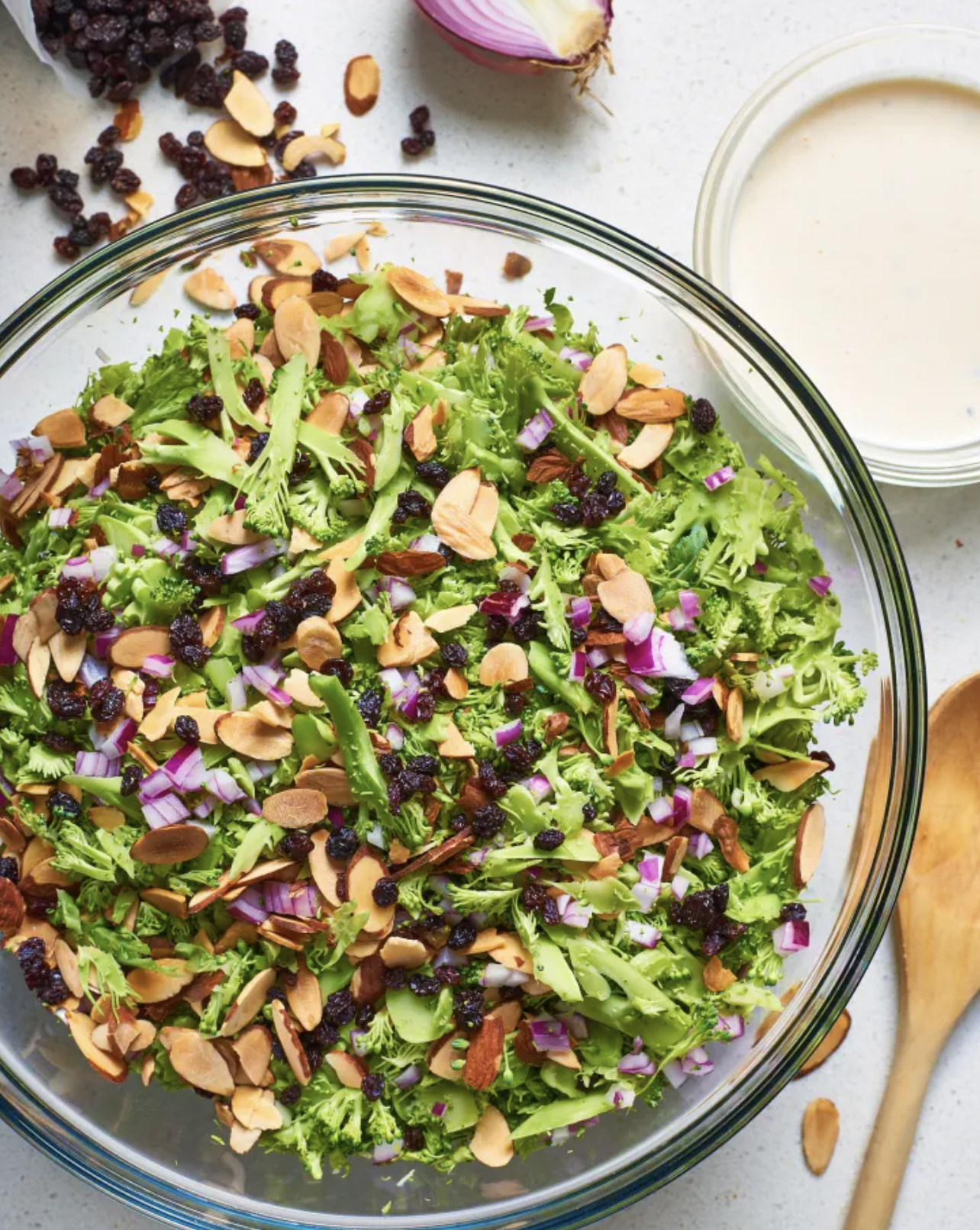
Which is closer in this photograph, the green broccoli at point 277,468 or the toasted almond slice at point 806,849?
the green broccoli at point 277,468

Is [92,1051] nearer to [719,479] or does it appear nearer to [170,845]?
[170,845]

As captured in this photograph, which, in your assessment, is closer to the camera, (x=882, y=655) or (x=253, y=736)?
(x=253, y=736)

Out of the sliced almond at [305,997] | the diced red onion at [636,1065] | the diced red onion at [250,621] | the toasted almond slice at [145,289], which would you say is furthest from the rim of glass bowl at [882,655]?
the diced red onion at [250,621]

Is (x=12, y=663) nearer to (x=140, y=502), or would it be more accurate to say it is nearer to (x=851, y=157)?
(x=140, y=502)

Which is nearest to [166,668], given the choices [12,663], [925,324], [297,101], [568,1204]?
[12,663]

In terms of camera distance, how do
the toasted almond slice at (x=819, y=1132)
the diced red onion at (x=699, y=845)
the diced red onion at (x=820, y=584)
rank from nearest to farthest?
the diced red onion at (x=699, y=845), the diced red onion at (x=820, y=584), the toasted almond slice at (x=819, y=1132)

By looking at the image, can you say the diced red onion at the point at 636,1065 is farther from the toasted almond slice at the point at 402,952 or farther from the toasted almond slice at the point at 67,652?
the toasted almond slice at the point at 67,652

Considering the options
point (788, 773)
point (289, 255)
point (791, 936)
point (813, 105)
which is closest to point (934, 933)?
point (791, 936)
